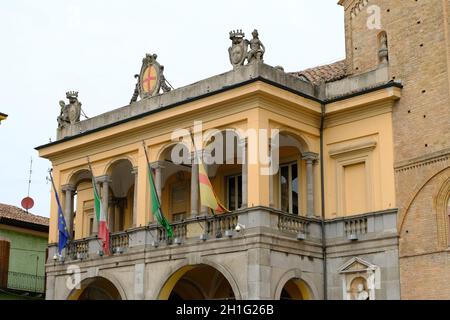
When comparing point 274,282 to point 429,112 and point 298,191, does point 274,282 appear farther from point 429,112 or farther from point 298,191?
point 429,112

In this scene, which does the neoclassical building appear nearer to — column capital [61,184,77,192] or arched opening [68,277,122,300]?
arched opening [68,277,122,300]

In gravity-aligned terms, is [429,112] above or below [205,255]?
above

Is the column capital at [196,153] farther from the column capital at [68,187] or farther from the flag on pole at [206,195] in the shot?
the column capital at [68,187]

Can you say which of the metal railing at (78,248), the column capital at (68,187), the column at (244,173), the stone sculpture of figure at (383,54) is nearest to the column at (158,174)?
the column at (244,173)

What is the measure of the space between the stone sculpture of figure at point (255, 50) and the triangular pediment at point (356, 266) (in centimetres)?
584

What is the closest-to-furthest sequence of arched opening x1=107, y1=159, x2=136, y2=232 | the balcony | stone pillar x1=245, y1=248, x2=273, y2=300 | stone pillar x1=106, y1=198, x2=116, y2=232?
stone pillar x1=245, y1=248, x2=273, y2=300 → arched opening x1=107, y1=159, x2=136, y2=232 → stone pillar x1=106, y1=198, x2=116, y2=232 → the balcony

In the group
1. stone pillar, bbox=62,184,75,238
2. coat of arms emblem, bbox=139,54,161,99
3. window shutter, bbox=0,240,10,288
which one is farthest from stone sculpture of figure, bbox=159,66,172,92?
window shutter, bbox=0,240,10,288

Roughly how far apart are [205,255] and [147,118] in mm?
4643

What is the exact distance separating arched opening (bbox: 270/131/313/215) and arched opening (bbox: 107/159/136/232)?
5.52m

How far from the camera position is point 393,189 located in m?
22.0

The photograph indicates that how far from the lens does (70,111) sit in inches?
1114

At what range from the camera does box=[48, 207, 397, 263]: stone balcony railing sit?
2166 centimetres
